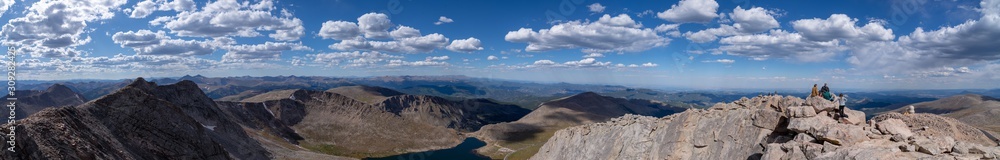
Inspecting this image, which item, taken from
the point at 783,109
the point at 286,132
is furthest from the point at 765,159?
the point at 286,132

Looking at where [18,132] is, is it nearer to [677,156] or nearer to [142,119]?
[142,119]

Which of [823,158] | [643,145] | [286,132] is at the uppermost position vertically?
[823,158]

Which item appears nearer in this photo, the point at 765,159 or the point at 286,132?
the point at 765,159

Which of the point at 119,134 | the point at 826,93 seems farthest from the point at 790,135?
the point at 119,134

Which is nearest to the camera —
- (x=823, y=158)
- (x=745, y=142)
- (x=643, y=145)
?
(x=823, y=158)

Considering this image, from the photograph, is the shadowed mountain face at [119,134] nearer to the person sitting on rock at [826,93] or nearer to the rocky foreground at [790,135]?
the rocky foreground at [790,135]

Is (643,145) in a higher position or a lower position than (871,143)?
lower

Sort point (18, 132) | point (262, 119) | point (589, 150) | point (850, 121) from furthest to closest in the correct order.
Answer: point (262, 119)
point (589, 150)
point (18, 132)
point (850, 121)

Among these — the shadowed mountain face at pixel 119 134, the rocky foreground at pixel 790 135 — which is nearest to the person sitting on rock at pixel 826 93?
the rocky foreground at pixel 790 135
